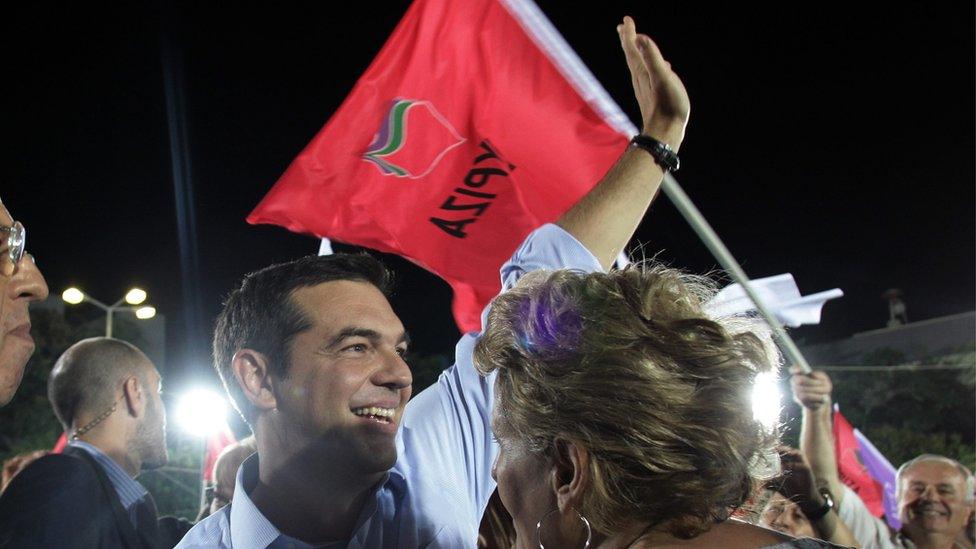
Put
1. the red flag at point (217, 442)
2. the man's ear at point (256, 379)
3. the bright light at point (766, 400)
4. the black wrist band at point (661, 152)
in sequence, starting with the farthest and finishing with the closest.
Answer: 1. the red flag at point (217, 442)
2. the black wrist band at point (661, 152)
3. the man's ear at point (256, 379)
4. the bright light at point (766, 400)

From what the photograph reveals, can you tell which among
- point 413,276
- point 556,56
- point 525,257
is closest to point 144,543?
point 525,257

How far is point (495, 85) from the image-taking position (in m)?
4.86

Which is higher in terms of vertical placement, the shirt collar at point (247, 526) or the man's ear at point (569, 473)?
the shirt collar at point (247, 526)

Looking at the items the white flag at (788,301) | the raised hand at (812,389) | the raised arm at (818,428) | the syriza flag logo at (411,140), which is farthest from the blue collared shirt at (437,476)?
the white flag at (788,301)

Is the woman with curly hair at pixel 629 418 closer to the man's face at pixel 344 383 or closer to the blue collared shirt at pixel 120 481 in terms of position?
the man's face at pixel 344 383

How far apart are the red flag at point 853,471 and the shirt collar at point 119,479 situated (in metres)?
7.59

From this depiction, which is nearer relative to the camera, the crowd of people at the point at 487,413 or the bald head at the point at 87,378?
the crowd of people at the point at 487,413

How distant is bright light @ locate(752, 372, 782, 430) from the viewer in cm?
180

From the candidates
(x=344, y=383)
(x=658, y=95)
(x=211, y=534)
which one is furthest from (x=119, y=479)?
(x=658, y=95)

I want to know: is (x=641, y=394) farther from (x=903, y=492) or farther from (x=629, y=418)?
(x=903, y=492)

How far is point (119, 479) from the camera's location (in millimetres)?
3932

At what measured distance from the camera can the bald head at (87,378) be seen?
14.2ft

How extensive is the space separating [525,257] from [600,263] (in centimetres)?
21

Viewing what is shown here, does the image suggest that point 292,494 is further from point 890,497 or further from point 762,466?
point 890,497
